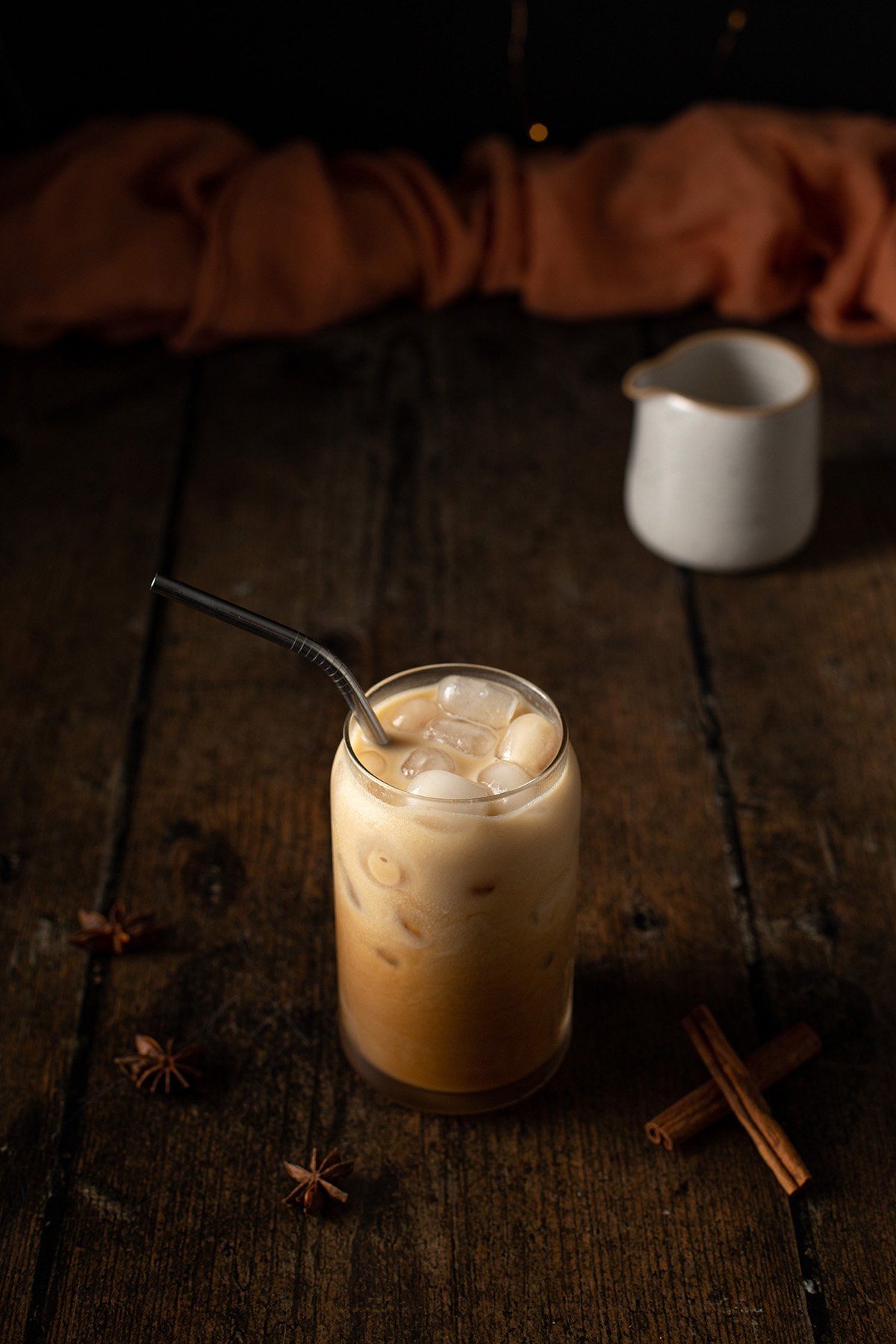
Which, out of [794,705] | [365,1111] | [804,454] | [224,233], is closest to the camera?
[365,1111]

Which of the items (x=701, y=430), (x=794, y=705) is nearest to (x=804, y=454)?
(x=701, y=430)

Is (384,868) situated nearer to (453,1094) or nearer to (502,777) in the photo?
(502,777)

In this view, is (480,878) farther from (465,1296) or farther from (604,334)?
(604,334)

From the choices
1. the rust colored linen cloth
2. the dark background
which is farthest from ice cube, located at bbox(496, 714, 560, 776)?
the dark background

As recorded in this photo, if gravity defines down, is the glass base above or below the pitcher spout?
below

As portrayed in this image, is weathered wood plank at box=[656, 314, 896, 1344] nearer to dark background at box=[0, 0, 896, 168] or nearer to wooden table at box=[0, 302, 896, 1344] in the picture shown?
wooden table at box=[0, 302, 896, 1344]

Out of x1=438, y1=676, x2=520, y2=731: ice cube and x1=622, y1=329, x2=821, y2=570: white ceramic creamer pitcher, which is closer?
x1=438, y1=676, x2=520, y2=731: ice cube

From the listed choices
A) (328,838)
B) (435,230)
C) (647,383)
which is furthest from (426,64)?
(328,838)
